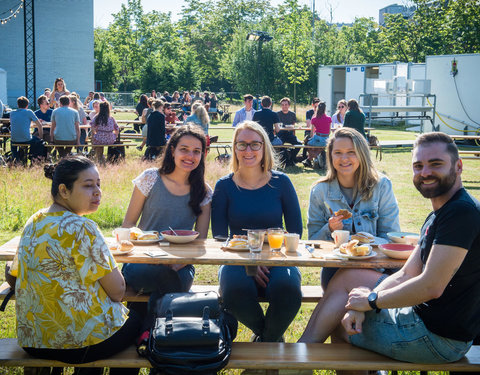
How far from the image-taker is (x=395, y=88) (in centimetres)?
1962

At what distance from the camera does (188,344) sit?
2.56 meters

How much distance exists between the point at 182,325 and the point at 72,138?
1014cm

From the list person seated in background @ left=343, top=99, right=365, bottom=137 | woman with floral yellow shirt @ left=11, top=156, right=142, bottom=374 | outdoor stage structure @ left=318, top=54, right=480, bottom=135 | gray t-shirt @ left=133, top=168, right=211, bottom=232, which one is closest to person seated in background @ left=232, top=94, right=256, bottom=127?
person seated in background @ left=343, top=99, right=365, bottom=137

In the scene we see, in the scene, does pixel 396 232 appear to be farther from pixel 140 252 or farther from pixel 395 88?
pixel 395 88

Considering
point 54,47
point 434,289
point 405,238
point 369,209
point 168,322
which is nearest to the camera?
point 434,289

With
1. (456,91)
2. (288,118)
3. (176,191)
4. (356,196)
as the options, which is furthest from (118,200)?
(456,91)

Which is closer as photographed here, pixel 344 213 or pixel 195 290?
pixel 344 213

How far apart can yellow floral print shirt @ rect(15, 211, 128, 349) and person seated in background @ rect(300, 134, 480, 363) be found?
130cm

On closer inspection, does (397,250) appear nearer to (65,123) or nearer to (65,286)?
(65,286)

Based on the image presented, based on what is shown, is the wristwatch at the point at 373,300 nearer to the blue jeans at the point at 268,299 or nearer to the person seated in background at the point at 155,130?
the blue jeans at the point at 268,299

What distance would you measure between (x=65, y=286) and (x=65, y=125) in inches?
392

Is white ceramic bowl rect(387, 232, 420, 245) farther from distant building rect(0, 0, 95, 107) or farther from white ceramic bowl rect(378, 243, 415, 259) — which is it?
distant building rect(0, 0, 95, 107)

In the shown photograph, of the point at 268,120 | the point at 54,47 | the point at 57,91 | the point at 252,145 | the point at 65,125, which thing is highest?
the point at 54,47

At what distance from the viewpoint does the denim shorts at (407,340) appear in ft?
8.36
